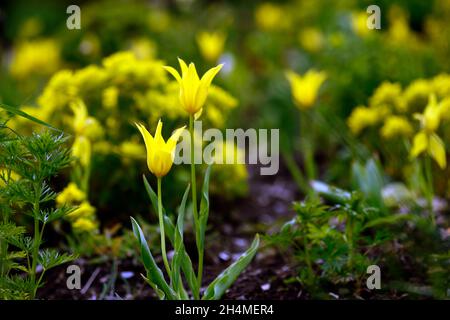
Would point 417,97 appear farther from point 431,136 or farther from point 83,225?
point 83,225

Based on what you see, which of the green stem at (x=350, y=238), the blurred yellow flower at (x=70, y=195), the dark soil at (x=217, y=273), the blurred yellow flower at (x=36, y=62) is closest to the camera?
the green stem at (x=350, y=238)

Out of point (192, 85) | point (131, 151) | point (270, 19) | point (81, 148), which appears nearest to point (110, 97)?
point (131, 151)

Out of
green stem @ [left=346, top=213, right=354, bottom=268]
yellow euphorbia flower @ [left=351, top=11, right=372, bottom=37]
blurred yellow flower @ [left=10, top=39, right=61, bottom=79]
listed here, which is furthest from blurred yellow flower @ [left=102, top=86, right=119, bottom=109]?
blurred yellow flower @ [left=10, top=39, right=61, bottom=79]

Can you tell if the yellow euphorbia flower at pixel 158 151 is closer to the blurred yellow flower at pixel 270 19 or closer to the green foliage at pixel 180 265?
the green foliage at pixel 180 265

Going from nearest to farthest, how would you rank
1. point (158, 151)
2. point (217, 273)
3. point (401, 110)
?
1. point (158, 151)
2. point (217, 273)
3. point (401, 110)

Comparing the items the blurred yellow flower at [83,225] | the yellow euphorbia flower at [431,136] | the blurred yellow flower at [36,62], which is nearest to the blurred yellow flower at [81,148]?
the blurred yellow flower at [83,225]

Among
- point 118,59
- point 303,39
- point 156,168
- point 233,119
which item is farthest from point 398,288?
point 303,39

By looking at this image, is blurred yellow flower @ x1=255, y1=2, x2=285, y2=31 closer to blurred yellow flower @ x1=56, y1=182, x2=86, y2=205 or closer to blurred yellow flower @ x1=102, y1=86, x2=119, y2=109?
blurred yellow flower @ x1=102, y1=86, x2=119, y2=109
